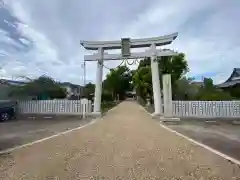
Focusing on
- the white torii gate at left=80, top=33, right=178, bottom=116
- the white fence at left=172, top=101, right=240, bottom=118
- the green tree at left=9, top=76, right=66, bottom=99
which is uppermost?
the white torii gate at left=80, top=33, right=178, bottom=116

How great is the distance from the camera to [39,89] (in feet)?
89.6

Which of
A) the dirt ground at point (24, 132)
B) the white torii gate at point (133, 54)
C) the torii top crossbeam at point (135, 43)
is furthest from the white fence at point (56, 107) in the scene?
the dirt ground at point (24, 132)

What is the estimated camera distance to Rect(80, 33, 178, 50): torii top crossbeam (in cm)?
2106

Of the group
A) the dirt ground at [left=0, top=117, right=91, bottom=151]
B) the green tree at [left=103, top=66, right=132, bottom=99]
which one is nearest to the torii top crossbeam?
the dirt ground at [left=0, top=117, right=91, bottom=151]

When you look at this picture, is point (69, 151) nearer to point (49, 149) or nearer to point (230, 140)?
point (49, 149)

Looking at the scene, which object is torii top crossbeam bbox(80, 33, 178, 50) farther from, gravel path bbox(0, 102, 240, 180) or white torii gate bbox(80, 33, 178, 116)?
gravel path bbox(0, 102, 240, 180)

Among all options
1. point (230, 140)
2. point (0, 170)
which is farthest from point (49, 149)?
point (230, 140)

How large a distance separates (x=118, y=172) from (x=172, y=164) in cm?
139

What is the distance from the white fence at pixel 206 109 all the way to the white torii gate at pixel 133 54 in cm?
180

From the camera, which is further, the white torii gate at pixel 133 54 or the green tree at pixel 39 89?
the green tree at pixel 39 89

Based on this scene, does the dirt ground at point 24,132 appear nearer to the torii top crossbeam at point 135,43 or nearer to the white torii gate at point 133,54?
the white torii gate at point 133,54

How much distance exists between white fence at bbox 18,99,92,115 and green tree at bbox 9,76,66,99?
105 inches

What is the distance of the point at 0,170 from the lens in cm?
564

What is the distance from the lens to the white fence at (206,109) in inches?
749
